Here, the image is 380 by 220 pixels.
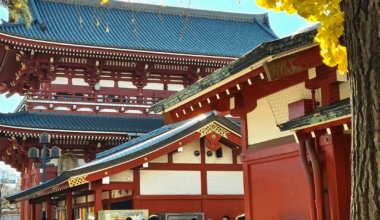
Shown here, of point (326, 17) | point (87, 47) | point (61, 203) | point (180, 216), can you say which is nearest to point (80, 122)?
point (87, 47)

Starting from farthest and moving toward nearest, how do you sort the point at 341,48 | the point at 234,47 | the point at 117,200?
the point at 234,47 → the point at 117,200 → the point at 341,48

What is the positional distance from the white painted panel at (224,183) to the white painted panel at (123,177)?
85.6 inches

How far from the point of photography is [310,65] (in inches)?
274

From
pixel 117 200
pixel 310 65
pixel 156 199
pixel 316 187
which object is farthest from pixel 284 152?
pixel 117 200

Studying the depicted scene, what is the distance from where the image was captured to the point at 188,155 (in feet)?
46.4

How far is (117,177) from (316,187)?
283 inches

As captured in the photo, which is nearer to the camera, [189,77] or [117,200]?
[117,200]

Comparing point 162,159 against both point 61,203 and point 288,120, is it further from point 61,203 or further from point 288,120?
point 61,203

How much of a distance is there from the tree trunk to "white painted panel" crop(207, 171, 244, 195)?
10713 millimetres

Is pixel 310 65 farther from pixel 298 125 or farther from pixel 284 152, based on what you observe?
pixel 284 152

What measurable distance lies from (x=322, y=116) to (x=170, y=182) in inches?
316

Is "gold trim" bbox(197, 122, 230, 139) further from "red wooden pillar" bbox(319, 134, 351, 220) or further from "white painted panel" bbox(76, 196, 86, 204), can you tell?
"red wooden pillar" bbox(319, 134, 351, 220)

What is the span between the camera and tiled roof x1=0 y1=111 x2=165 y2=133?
→ 65.1ft

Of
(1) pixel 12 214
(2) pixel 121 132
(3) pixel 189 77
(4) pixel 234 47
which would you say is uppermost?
(4) pixel 234 47
